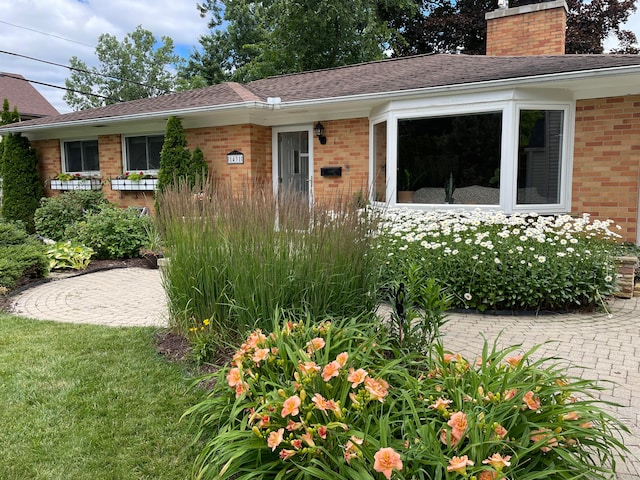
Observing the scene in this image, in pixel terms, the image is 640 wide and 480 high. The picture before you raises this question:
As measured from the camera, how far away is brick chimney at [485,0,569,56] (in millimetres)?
8883

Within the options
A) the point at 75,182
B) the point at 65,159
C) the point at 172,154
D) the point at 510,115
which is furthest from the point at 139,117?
the point at 510,115

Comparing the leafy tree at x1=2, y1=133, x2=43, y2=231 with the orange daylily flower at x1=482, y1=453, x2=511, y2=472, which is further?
the leafy tree at x1=2, y1=133, x2=43, y2=231

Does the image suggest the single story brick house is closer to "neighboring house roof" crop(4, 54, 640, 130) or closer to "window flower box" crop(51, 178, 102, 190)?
"neighboring house roof" crop(4, 54, 640, 130)

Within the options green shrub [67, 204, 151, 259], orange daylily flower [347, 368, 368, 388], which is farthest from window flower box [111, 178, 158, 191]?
orange daylily flower [347, 368, 368, 388]

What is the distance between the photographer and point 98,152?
11.0m

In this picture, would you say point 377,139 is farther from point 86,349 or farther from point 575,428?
point 575,428

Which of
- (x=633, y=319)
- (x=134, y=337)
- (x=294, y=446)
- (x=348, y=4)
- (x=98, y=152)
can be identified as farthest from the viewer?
(x=348, y=4)

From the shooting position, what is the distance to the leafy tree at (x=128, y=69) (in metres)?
33.6

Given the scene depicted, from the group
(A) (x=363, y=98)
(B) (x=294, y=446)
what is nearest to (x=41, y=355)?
(B) (x=294, y=446)

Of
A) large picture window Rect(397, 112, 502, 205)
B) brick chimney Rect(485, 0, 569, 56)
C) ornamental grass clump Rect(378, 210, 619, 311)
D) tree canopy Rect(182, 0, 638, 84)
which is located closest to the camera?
ornamental grass clump Rect(378, 210, 619, 311)

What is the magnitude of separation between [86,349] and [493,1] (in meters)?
19.9

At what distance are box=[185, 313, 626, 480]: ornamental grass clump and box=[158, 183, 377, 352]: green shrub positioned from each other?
605 millimetres

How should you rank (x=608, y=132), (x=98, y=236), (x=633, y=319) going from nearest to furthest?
(x=633, y=319) < (x=608, y=132) < (x=98, y=236)

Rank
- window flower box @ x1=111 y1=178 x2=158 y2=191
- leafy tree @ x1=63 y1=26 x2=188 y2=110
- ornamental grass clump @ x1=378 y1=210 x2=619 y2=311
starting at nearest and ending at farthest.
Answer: ornamental grass clump @ x1=378 y1=210 x2=619 y2=311
window flower box @ x1=111 y1=178 x2=158 y2=191
leafy tree @ x1=63 y1=26 x2=188 y2=110
